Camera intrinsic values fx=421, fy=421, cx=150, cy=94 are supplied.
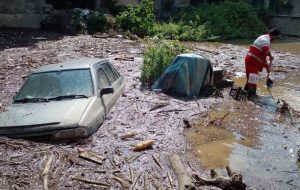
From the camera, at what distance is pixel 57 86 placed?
7.71 m

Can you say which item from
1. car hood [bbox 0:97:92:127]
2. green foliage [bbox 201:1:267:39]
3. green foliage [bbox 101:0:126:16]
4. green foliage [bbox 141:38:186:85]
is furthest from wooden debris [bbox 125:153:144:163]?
green foliage [bbox 201:1:267:39]

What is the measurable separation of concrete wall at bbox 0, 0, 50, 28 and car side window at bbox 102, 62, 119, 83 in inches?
626

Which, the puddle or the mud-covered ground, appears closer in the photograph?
the mud-covered ground

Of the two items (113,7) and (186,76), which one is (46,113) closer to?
(186,76)

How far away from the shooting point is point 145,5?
2602 centimetres

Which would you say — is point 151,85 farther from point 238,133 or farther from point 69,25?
point 69,25

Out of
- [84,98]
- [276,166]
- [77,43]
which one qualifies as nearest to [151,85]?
[84,98]

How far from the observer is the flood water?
6.66m

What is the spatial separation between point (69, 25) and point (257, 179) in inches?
782

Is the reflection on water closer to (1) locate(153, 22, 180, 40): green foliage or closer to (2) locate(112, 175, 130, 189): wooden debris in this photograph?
(1) locate(153, 22, 180, 40): green foliage

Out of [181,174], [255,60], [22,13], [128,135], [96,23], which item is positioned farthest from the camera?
[96,23]

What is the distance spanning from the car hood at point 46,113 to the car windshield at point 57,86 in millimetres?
228

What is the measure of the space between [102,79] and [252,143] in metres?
3.22

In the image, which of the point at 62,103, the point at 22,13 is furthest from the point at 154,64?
the point at 22,13
